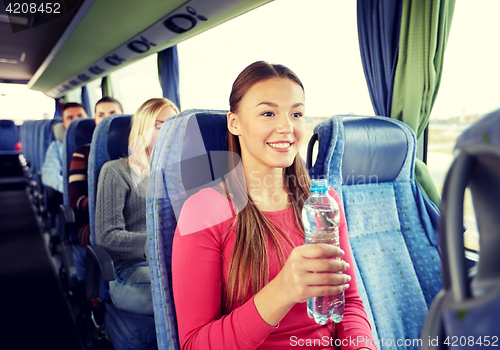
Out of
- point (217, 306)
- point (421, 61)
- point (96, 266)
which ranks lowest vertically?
point (96, 266)

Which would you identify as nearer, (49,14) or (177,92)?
(177,92)

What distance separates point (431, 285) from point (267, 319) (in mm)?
1005

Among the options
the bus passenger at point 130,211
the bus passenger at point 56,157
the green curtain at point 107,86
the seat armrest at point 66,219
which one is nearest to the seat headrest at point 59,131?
the bus passenger at point 56,157

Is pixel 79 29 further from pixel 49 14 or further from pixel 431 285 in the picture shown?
pixel 431 285

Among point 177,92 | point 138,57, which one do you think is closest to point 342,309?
point 177,92

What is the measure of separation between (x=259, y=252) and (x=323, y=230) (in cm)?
30

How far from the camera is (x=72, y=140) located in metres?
2.68

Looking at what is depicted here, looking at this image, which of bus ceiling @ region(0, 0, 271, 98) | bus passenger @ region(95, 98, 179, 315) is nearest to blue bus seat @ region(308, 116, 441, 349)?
bus passenger @ region(95, 98, 179, 315)

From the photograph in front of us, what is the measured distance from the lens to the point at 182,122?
3.63ft

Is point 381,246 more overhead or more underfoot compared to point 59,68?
more underfoot

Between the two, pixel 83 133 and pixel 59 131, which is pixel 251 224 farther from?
pixel 59 131

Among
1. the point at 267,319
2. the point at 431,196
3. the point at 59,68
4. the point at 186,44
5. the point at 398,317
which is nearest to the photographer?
the point at 267,319

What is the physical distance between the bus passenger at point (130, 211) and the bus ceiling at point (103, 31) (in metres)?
1.87

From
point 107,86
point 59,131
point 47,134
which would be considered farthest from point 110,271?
point 107,86
